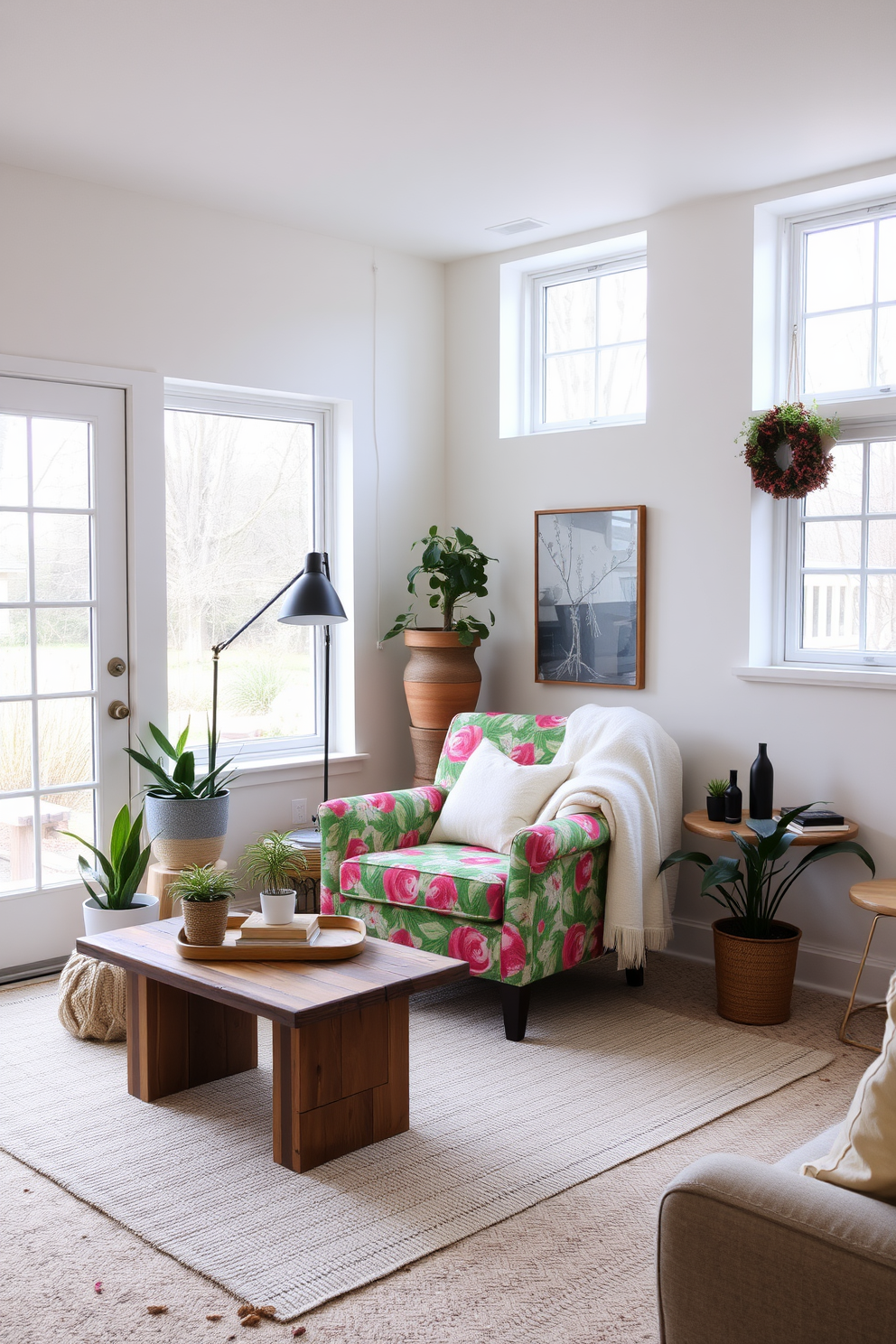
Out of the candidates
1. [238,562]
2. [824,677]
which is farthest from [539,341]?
[824,677]

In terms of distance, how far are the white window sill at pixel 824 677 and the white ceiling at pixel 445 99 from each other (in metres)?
1.64

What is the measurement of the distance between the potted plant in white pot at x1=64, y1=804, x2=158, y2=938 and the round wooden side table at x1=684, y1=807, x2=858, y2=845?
176 cm

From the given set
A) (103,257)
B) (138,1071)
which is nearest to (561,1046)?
(138,1071)

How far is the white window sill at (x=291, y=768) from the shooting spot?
4.44 m

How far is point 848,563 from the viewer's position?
395cm

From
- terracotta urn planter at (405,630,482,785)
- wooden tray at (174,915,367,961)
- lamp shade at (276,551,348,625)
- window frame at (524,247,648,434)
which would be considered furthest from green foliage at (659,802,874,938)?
window frame at (524,247,648,434)

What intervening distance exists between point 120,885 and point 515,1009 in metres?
1.30

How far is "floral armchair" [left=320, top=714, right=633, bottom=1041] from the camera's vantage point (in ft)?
10.9

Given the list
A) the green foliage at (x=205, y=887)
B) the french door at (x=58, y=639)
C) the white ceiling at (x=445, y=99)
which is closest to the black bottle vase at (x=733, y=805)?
the green foliage at (x=205, y=887)

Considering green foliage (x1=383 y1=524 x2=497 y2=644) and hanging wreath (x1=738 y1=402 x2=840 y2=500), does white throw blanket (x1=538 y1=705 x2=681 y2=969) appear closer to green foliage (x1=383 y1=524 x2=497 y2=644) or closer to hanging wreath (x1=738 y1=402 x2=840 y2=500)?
green foliage (x1=383 y1=524 x2=497 y2=644)

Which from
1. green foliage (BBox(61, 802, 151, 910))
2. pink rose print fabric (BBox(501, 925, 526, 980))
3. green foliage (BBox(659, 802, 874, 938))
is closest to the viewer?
pink rose print fabric (BBox(501, 925, 526, 980))

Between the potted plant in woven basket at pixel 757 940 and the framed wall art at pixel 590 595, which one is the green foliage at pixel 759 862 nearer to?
the potted plant in woven basket at pixel 757 940

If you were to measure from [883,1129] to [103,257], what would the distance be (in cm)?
364

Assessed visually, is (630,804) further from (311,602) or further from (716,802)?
(311,602)
